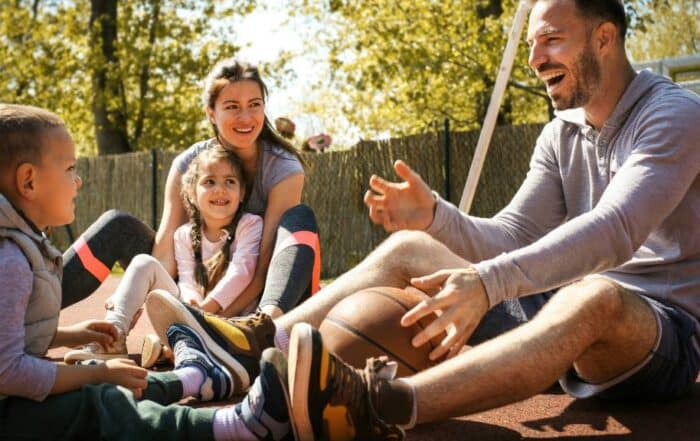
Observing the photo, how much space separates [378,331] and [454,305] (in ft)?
2.12

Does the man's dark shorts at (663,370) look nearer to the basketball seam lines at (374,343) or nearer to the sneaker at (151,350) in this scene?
the basketball seam lines at (374,343)

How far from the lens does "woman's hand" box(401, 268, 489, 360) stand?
2.64 m

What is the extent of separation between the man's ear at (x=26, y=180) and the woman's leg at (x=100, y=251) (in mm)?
1933

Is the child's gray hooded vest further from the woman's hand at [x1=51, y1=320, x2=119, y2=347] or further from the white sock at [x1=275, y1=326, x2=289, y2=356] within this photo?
the white sock at [x1=275, y1=326, x2=289, y2=356]

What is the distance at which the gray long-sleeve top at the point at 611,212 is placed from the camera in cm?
283

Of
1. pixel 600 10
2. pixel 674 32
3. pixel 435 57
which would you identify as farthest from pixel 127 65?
pixel 600 10

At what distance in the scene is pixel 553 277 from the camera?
9.23 feet

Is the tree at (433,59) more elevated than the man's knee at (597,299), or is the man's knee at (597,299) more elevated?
the tree at (433,59)

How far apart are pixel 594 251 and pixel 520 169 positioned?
9.87 m

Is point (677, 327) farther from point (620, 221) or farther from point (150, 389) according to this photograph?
point (150, 389)

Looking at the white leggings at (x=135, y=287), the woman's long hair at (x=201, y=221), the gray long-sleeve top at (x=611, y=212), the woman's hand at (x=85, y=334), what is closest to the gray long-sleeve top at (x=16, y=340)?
the woman's hand at (x=85, y=334)

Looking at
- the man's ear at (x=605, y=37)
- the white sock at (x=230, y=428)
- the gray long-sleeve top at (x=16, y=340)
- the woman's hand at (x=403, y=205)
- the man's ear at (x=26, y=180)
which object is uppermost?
the man's ear at (x=605, y=37)

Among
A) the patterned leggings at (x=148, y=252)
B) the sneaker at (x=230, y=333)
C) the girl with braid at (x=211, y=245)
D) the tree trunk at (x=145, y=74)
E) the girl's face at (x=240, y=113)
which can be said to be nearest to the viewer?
the sneaker at (x=230, y=333)

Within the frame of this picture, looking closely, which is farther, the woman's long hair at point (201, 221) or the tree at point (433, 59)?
the tree at point (433, 59)
